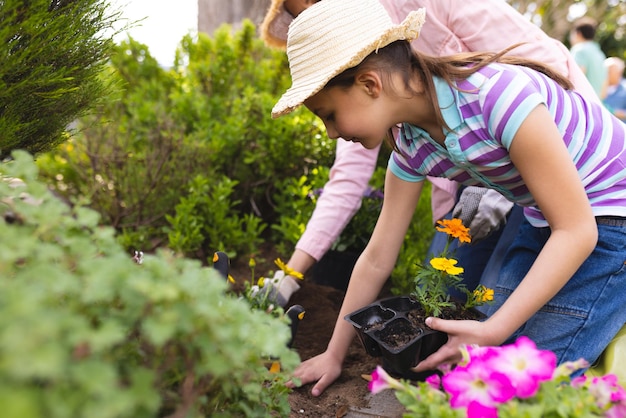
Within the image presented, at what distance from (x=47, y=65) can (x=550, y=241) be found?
155cm

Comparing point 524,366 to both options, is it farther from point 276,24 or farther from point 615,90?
point 615,90

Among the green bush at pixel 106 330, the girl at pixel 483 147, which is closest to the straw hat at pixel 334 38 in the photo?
the girl at pixel 483 147

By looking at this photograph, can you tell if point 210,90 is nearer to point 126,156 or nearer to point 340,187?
point 126,156

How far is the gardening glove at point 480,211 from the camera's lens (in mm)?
2373

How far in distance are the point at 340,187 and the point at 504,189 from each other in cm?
86

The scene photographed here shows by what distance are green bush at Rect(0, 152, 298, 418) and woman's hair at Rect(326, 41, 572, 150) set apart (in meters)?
0.94

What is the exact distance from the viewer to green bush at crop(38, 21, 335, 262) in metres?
3.29

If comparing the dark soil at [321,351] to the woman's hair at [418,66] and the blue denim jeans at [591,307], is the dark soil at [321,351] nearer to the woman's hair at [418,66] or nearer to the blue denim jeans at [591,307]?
the blue denim jeans at [591,307]

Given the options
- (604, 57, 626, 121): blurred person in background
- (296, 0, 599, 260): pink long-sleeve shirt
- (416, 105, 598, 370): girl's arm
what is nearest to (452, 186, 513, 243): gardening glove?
(296, 0, 599, 260): pink long-sleeve shirt

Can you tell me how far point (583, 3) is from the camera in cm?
1809

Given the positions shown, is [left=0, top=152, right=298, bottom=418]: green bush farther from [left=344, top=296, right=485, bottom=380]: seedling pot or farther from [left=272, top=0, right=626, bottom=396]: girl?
[left=272, top=0, right=626, bottom=396]: girl

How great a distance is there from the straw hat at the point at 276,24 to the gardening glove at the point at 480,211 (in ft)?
Result: 3.88

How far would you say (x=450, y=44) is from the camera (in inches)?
95.7

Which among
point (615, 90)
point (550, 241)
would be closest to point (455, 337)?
point (550, 241)
